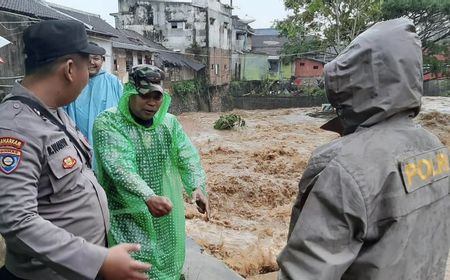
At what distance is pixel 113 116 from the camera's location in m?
2.34

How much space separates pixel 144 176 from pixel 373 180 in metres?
1.52

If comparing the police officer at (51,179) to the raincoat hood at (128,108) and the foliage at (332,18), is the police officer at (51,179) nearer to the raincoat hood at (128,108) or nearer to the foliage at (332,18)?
the raincoat hood at (128,108)

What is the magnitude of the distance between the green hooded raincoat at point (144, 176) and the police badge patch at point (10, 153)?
0.83 metres

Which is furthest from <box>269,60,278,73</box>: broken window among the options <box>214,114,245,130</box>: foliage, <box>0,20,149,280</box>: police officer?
<box>0,20,149,280</box>: police officer

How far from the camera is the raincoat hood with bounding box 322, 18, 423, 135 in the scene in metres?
1.21

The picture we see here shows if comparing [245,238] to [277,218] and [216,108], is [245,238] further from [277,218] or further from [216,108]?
[216,108]

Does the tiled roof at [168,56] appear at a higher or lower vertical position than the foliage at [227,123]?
higher

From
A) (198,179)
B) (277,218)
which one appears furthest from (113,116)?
(277,218)

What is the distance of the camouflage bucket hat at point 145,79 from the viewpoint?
2.34 meters

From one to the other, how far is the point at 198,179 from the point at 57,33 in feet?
4.16

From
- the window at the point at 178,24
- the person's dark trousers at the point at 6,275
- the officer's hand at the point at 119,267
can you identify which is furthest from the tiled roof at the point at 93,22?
the officer's hand at the point at 119,267

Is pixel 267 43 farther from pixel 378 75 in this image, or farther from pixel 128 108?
pixel 378 75

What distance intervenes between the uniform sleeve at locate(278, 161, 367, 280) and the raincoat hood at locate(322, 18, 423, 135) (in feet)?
0.76

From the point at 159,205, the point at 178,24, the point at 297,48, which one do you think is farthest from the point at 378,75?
the point at 178,24
